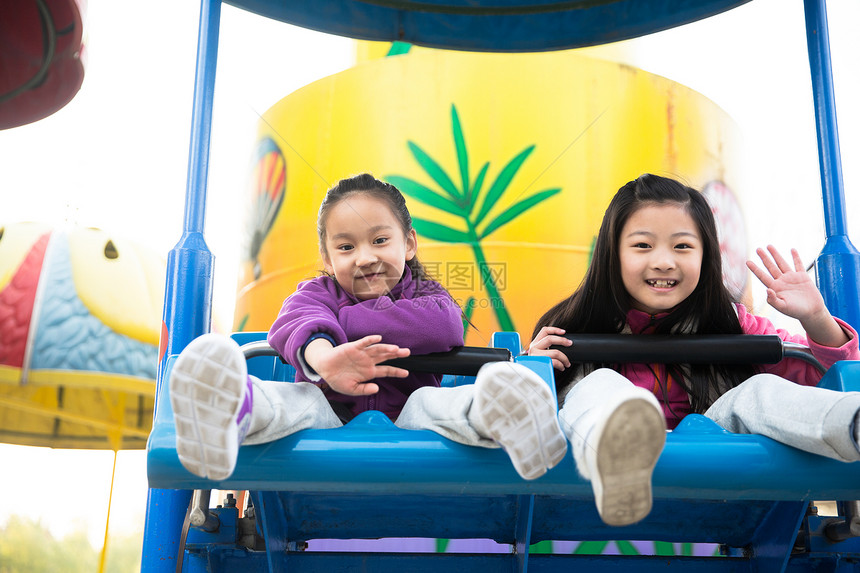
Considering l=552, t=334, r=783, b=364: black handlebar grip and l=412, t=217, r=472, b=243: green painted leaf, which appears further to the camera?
l=412, t=217, r=472, b=243: green painted leaf

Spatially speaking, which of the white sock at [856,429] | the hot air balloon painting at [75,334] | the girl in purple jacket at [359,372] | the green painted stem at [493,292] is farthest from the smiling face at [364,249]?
the hot air balloon painting at [75,334]

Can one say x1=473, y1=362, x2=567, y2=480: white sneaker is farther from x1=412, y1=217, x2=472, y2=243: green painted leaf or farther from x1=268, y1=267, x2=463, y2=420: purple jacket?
x1=412, y1=217, x2=472, y2=243: green painted leaf

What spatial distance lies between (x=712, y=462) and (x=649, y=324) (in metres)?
0.48

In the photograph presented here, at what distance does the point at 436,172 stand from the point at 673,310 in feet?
4.16

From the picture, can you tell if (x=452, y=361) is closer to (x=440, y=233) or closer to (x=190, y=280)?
(x=190, y=280)

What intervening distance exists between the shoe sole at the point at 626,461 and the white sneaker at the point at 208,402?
1.27 feet

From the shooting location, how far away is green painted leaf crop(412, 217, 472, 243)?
8.06 ft

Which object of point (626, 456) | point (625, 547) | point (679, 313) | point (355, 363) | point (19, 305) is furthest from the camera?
point (19, 305)

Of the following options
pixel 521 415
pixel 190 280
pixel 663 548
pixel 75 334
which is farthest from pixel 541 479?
pixel 75 334

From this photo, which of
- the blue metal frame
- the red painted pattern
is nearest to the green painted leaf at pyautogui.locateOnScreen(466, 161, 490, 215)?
the blue metal frame

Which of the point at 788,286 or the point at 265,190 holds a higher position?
the point at 265,190

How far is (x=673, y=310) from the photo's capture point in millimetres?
1388

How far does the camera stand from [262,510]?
47.3 inches

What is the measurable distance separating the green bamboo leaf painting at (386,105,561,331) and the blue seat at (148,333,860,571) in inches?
45.0
